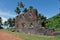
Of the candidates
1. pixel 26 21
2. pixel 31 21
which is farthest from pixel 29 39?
pixel 26 21

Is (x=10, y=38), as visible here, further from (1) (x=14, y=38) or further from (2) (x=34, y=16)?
(2) (x=34, y=16)

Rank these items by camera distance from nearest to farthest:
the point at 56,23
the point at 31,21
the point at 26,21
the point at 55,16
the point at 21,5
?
the point at 31,21
the point at 26,21
the point at 56,23
the point at 55,16
the point at 21,5

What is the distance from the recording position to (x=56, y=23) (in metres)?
46.6

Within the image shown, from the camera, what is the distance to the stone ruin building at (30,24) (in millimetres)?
26416

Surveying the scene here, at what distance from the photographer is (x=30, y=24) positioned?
103ft

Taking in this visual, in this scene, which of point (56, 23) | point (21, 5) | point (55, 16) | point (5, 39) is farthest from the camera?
point (21, 5)

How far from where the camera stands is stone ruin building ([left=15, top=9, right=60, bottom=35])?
2642 cm

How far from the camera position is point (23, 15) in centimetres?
3456

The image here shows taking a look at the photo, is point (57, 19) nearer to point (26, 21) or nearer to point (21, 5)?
point (21, 5)

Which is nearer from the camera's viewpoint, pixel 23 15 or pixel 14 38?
pixel 14 38

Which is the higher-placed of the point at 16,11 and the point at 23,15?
the point at 16,11

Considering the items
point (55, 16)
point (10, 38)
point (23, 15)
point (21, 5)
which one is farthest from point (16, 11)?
point (10, 38)

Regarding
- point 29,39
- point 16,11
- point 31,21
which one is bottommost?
point 29,39

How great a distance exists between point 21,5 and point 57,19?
13480mm
